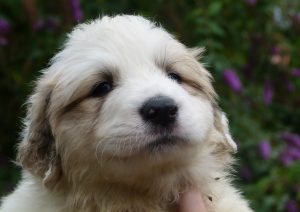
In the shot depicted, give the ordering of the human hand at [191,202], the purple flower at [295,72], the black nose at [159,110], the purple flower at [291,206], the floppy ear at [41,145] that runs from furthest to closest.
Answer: the purple flower at [295,72] → the purple flower at [291,206] → the floppy ear at [41,145] → the human hand at [191,202] → the black nose at [159,110]

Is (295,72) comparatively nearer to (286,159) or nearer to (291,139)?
(291,139)

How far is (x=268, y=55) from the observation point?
8359 mm

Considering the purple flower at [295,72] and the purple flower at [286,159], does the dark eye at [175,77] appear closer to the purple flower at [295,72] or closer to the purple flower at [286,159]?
the purple flower at [286,159]

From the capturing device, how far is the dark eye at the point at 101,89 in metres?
4.22

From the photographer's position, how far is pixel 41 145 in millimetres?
4387

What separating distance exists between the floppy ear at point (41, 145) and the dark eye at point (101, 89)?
34cm

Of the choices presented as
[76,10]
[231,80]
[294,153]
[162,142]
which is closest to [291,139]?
[294,153]

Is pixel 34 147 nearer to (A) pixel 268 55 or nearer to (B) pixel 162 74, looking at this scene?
(B) pixel 162 74

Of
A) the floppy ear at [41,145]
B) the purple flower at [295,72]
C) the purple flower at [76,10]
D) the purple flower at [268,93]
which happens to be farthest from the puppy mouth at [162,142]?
the purple flower at [295,72]

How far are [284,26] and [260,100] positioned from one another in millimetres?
1233

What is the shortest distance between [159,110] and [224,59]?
11.4 feet

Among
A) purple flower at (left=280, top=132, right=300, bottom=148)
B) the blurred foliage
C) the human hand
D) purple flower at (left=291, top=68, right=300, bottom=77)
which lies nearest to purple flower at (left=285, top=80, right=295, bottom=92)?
the blurred foliage

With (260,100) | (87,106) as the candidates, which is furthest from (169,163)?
(260,100)

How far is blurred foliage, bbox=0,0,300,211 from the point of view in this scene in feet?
22.8
